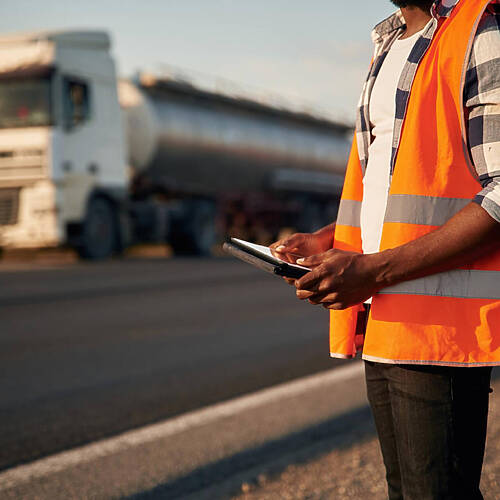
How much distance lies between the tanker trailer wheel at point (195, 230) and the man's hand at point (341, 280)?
17.9m

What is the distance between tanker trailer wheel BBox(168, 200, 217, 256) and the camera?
65.7 feet

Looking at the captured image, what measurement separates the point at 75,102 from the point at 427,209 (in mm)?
14665

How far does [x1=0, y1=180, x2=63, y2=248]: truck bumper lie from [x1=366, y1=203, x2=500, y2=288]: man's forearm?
1403 centimetres

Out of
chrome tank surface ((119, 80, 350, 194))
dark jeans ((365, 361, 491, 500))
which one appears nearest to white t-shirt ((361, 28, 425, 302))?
dark jeans ((365, 361, 491, 500))

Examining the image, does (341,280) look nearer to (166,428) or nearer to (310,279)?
(310,279)

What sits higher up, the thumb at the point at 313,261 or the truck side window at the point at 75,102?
the truck side window at the point at 75,102

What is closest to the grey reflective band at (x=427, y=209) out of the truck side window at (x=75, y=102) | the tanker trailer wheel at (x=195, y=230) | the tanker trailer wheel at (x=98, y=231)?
the truck side window at (x=75, y=102)

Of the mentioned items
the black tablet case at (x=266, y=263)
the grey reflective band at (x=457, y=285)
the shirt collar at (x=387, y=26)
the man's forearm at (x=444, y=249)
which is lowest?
the grey reflective band at (x=457, y=285)

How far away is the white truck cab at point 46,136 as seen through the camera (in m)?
15.2

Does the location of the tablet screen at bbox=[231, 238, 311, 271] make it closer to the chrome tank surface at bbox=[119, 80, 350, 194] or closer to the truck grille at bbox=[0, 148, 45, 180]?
the truck grille at bbox=[0, 148, 45, 180]

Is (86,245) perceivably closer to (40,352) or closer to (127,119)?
(127,119)

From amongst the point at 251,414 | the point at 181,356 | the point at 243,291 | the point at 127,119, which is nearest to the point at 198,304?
the point at 243,291

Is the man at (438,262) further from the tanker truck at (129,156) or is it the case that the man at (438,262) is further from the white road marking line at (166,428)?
the tanker truck at (129,156)

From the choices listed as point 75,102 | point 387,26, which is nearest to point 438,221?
point 387,26
